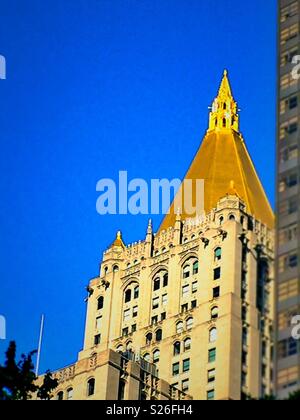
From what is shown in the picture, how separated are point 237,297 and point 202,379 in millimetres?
8376

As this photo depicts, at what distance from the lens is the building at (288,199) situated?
108 meters

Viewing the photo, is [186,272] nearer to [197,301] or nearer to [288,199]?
[197,301]

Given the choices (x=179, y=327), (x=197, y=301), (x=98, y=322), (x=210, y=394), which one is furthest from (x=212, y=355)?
(x=98, y=322)

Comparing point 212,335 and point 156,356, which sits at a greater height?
point 156,356

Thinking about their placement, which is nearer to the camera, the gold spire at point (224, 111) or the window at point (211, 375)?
the window at point (211, 375)

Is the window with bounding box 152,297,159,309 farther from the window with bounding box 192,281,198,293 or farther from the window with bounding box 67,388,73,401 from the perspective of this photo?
the window with bounding box 67,388,73,401

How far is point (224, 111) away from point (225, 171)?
15.9m

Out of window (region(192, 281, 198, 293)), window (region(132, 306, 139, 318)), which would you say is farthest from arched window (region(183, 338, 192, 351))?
window (region(132, 306, 139, 318))

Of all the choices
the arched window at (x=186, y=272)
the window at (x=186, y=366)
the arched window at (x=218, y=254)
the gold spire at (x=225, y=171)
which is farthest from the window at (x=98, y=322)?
the arched window at (x=218, y=254)

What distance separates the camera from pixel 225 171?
157375mm

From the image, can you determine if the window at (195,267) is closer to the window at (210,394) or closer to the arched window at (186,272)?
the arched window at (186,272)

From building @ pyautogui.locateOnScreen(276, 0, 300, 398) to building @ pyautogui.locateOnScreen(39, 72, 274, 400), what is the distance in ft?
52.5
